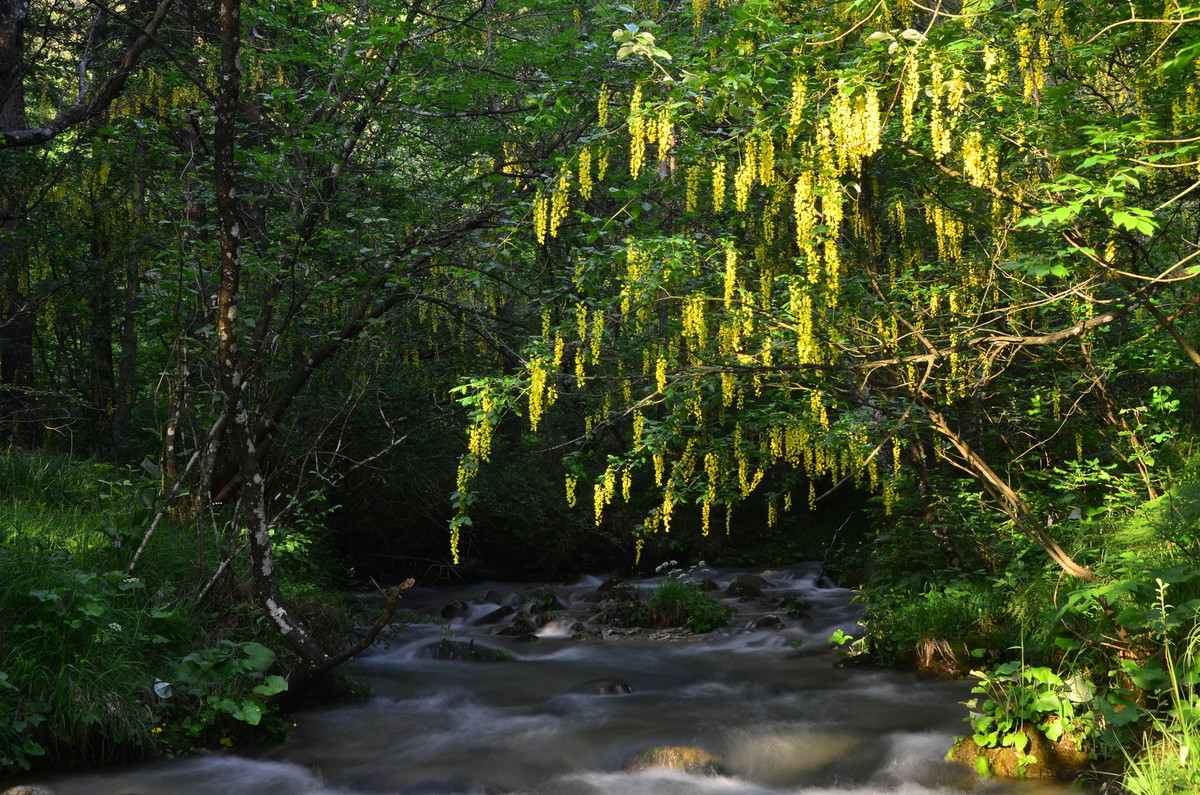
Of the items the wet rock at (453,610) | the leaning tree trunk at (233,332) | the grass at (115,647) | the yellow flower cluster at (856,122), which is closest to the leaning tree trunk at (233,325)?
the leaning tree trunk at (233,332)

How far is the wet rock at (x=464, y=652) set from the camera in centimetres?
932

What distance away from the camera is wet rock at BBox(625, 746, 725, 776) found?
6129 mm

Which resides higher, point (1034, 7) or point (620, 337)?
point (1034, 7)

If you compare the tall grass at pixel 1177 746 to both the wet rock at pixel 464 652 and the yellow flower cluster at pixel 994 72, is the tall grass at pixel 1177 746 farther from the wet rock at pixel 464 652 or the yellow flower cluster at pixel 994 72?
the wet rock at pixel 464 652

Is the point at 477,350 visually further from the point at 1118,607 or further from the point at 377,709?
the point at 1118,607

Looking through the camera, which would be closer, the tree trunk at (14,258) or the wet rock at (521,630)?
the tree trunk at (14,258)

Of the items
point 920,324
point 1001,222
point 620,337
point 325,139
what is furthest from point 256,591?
point 1001,222

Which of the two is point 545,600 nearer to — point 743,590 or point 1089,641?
point 743,590

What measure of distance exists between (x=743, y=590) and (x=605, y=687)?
448 cm

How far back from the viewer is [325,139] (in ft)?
26.2

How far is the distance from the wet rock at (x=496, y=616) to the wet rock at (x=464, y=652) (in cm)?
174

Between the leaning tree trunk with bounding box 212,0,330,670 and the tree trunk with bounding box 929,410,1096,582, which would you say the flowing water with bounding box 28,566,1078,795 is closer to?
the leaning tree trunk with bounding box 212,0,330,670

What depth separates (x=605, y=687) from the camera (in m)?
8.14

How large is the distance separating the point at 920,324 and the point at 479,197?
5.37 m
